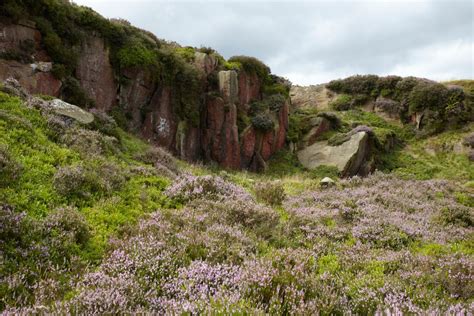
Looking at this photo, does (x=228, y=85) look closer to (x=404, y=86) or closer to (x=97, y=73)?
(x=97, y=73)

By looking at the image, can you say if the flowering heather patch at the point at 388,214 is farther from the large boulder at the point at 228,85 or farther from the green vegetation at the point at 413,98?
the green vegetation at the point at 413,98

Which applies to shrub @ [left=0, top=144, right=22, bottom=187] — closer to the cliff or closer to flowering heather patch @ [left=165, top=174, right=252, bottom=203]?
flowering heather patch @ [left=165, top=174, right=252, bottom=203]

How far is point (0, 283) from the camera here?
13.5 feet

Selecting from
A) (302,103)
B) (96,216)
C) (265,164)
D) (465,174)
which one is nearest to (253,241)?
(96,216)

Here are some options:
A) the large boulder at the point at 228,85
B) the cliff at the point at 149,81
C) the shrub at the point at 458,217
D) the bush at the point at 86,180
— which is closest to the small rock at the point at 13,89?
the cliff at the point at 149,81

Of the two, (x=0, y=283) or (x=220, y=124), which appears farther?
(x=220, y=124)

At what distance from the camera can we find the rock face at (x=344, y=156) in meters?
24.5

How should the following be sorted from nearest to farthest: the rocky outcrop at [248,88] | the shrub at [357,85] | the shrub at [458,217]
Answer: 1. the shrub at [458,217]
2. the rocky outcrop at [248,88]
3. the shrub at [357,85]

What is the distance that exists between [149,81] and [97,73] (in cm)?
286

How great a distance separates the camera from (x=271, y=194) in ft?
39.3

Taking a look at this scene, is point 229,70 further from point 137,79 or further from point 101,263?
point 101,263

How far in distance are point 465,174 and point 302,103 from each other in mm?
19836

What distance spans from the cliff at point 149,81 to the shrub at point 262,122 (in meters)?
0.07

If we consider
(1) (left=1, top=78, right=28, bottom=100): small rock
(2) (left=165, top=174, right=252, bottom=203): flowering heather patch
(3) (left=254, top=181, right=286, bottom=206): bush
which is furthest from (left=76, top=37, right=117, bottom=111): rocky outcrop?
(3) (left=254, top=181, right=286, bottom=206): bush
